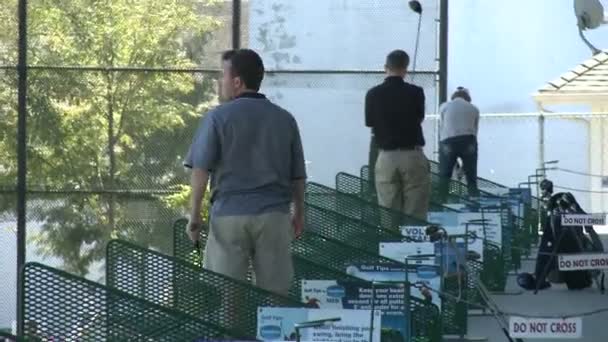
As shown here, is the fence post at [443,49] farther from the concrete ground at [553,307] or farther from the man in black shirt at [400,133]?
the man in black shirt at [400,133]

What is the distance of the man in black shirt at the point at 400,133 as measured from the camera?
40.1ft

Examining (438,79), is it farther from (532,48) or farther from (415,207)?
(532,48)

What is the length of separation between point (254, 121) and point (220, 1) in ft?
27.6

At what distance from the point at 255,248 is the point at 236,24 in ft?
27.1

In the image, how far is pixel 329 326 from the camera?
6.64 meters

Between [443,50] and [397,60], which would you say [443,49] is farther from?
[397,60]

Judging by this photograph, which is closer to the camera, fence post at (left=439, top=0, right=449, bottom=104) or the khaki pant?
the khaki pant

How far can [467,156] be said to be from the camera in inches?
669

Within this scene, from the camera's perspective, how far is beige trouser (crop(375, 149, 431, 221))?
12.2 metres

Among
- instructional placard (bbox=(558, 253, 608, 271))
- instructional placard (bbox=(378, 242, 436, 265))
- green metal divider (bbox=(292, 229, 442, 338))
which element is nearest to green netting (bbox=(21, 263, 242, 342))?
green metal divider (bbox=(292, 229, 442, 338))

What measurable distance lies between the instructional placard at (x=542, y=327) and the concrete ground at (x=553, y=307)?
117 inches

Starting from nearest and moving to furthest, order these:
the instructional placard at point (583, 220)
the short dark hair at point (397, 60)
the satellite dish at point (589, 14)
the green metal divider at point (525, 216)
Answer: the satellite dish at point (589, 14) < the instructional placard at point (583, 220) < the short dark hair at point (397, 60) < the green metal divider at point (525, 216)

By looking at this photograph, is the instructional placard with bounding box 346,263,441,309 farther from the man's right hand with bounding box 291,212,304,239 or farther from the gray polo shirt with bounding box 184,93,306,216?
the gray polo shirt with bounding box 184,93,306,216

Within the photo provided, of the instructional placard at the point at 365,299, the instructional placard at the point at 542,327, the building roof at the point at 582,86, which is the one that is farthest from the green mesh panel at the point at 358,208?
the building roof at the point at 582,86
